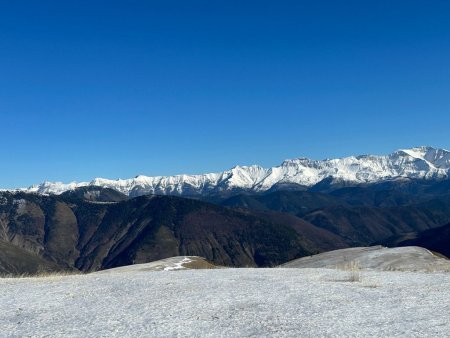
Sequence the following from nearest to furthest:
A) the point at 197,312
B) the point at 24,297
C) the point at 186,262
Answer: the point at 197,312 < the point at 24,297 < the point at 186,262

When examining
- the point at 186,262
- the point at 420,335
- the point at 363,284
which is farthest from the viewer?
the point at 186,262

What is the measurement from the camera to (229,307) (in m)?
21.8

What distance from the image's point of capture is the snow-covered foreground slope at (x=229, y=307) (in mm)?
18000

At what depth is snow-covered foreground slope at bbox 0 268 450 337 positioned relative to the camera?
59.1 feet

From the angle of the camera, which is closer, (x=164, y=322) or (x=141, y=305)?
(x=164, y=322)

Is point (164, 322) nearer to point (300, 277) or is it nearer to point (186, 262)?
point (300, 277)

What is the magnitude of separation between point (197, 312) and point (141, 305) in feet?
10.1

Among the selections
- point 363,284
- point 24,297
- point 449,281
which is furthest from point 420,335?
point 24,297

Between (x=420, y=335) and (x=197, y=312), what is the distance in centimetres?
896

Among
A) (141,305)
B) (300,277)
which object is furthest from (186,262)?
(141,305)

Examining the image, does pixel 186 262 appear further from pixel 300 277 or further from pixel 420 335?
pixel 420 335

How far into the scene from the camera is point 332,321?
18922mm

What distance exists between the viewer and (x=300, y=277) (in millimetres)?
31984

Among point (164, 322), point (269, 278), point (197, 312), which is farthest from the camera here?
point (269, 278)
